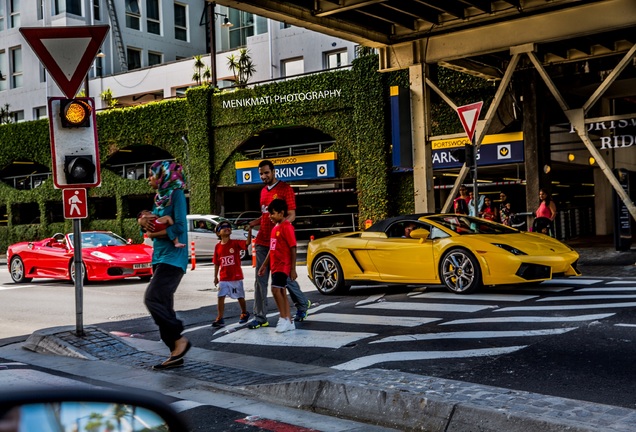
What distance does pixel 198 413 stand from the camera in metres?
5.91

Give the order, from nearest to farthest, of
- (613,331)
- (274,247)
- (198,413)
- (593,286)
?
(198,413) < (613,331) < (274,247) < (593,286)

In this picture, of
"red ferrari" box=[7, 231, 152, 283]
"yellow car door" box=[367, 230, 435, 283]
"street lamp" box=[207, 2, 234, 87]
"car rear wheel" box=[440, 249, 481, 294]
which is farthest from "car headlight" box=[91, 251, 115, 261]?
"street lamp" box=[207, 2, 234, 87]

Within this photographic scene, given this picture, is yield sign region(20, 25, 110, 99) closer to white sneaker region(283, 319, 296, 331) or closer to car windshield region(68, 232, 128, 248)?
white sneaker region(283, 319, 296, 331)

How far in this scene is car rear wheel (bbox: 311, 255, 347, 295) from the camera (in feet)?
44.7

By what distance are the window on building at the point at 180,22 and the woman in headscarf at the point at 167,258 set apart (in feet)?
145

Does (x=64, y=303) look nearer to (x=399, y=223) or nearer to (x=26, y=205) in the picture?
(x=399, y=223)

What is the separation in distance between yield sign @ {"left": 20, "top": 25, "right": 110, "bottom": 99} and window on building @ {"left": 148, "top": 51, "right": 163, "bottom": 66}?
40849 mm

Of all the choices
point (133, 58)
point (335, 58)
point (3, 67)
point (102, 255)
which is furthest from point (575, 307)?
point (3, 67)

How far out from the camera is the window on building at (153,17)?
48438 mm

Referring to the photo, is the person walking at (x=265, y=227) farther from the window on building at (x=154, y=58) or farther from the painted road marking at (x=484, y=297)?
the window on building at (x=154, y=58)

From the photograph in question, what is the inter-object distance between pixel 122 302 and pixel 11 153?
1162 inches

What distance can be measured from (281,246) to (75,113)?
2.73 m

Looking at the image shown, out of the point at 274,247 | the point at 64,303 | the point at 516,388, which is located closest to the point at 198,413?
the point at 516,388

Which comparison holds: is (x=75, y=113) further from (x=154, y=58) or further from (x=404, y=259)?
(x=154, y=58)
